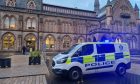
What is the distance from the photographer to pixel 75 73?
991 centimetres

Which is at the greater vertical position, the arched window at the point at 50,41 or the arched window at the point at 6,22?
the arched window at the point at 6,22

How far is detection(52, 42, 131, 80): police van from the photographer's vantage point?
32.2 ft

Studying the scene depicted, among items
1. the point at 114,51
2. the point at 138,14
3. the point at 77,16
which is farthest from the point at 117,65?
the point at 138,14

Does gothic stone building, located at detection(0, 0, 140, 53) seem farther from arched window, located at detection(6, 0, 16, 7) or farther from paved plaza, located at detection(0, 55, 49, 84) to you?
paved plaza, located at detection(0, 55, 49, 84)

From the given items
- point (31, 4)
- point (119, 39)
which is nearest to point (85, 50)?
point (31, 4)

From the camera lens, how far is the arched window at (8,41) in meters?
37.3

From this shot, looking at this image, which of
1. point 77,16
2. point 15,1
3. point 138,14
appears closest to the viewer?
point 15,1

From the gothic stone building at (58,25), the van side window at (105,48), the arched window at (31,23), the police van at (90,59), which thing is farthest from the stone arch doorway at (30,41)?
the van side window at (105,48)

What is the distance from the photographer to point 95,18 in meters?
48.2

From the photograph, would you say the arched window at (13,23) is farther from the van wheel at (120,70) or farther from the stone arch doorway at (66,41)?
the van wheel at (120,70)

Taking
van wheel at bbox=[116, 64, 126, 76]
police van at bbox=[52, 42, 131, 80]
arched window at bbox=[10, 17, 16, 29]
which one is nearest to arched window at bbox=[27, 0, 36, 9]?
arched window at bbox=[10, 17, 16, 29]

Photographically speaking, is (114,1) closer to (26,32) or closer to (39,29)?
(39,29)

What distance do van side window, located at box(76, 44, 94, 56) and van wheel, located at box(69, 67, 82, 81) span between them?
936mm

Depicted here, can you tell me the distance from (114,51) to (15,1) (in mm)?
36200
